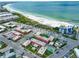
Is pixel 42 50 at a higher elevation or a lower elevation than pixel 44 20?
lower

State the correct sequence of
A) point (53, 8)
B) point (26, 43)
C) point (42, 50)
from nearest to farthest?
point (42, 50)
point (26, 43)
point (53, 8)

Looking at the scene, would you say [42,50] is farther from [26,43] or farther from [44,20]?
[44,20]

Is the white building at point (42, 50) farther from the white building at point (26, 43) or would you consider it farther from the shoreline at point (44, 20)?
the shoreline at point (44, 20)

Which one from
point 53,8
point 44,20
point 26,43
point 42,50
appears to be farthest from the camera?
point 53,8

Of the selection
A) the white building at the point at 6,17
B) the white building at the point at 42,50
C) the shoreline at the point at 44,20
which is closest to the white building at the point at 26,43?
the white building at the point at 42,50

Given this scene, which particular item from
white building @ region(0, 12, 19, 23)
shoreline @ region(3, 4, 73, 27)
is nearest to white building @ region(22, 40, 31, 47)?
shoreline @ region(3, 4, 73, 27)

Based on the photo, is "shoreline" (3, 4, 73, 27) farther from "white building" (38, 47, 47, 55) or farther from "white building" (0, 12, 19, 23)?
"white building" (38, 47, 47, 55)

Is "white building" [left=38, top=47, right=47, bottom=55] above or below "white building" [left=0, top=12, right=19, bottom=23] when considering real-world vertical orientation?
below

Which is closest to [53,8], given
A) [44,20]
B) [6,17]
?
[44,20]
